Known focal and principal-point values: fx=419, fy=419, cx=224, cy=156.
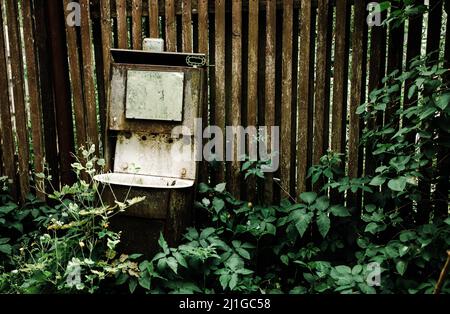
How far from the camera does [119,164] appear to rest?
396 centimetres

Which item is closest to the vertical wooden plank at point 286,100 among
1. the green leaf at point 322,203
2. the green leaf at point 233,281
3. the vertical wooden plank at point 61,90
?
the green leaf at point 322,203

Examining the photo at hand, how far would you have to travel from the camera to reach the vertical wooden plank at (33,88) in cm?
432

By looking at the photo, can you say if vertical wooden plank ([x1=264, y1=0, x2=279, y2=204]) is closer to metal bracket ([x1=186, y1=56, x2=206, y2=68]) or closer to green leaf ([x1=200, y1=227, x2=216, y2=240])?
metal bracket ([x1=186, y1=56, x2=206, y2=68])

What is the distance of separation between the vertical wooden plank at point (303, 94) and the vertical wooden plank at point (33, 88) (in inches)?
105

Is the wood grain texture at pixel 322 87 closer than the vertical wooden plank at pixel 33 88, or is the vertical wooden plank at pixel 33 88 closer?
the wood grain texture at pixel 322 87

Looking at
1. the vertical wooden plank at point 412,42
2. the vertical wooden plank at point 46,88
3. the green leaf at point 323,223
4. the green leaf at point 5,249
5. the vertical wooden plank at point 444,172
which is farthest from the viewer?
the vertical wooden plank at point 46,88

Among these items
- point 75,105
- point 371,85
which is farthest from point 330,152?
point 75,105

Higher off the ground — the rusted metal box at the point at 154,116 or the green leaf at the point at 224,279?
the rusted metal box at the point at 154,116

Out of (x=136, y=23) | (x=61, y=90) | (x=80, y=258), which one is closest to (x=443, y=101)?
(x=136, y=23)

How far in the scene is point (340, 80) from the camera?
3891 mm

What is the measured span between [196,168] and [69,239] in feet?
4.02

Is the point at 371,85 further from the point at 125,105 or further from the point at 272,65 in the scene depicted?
the point at 125,105

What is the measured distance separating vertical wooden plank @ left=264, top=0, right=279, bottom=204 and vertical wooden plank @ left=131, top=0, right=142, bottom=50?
1.25 metres

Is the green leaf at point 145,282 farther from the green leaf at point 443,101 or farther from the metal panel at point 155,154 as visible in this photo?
the green leaf at point 443,101
